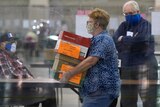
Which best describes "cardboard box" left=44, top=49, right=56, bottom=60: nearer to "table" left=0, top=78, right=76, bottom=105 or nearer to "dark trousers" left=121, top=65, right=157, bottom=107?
"table" left=0, top=78, right=76, bottom=105

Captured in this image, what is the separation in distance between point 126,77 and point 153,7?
814 millimetres

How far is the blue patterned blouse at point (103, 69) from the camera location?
3.47 metres

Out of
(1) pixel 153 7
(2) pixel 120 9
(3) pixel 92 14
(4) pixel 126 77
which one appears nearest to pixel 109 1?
(2) pixel 120 9

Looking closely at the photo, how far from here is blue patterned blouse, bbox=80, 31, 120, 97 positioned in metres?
3.47

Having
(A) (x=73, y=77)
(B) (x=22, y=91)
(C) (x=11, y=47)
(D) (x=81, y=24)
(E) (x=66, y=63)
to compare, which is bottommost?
(B) (x=22, y=91)

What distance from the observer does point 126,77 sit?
4938mm

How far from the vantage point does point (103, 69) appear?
3.49 metres

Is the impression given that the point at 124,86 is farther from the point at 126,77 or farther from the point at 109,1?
the point at 109,1

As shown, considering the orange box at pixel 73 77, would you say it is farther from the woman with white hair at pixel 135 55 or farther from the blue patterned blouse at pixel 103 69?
the woman with white hair at pixel 135 55

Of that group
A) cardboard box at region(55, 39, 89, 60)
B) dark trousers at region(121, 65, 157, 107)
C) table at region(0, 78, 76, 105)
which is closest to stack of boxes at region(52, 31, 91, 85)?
cardboard box at region(55, 39, 89, 60)

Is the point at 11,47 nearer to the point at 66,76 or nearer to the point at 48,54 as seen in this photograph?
the point at 48,54

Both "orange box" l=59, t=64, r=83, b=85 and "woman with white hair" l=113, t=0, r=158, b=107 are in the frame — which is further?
"woman with white hair" l=113, t=0, r=158, b=107

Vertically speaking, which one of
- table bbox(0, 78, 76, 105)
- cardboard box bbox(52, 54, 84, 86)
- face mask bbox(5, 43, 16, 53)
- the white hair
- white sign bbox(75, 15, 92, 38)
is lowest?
table bbox(0, 78, 76, 105)

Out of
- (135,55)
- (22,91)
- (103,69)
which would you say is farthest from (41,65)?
(103,69)
